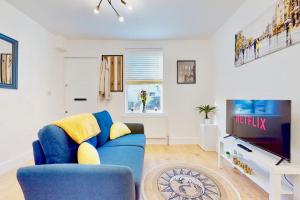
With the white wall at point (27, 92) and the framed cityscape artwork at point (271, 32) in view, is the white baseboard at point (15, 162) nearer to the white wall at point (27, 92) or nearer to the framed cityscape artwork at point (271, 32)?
the white wall at point (27, 92)

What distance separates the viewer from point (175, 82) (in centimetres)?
473

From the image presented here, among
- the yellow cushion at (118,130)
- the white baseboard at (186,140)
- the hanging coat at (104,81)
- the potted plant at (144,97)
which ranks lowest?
the white baseboard at (186,140)

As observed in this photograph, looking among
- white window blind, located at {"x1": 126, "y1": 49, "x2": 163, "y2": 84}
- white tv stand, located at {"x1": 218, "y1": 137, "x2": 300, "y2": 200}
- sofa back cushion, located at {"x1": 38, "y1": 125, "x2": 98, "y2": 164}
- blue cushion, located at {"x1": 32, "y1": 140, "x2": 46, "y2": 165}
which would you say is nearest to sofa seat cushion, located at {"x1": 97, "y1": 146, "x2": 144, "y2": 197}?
sofa back cushion, located at {"x1": 38, "y1": 125, "x2": 98, "y2": 164}

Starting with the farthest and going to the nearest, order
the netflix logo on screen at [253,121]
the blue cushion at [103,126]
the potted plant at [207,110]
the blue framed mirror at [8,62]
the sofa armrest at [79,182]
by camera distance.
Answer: the potted plant at [207,110] < the blue framed mirror at [8,62] < the blue cushion at [103,126] < the netflix logo on screen at [253,121] < the sofa armrest at [79,182]

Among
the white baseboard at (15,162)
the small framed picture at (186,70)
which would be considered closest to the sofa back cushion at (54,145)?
the white baseboard at (15,162)

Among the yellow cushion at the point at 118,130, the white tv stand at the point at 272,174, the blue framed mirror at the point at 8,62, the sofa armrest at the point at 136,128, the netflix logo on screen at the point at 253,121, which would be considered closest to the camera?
the white tv stand at the point at 272,174

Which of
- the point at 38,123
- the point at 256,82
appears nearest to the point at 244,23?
the point at 256,82

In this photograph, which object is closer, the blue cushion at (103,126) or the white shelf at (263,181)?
the white shelf at (263,181)

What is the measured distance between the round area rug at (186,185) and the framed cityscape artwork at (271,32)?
1715mm

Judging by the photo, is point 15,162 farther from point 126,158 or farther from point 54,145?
point 126,158

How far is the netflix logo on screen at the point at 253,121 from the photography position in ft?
7.01

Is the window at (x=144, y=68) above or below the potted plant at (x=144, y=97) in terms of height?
above

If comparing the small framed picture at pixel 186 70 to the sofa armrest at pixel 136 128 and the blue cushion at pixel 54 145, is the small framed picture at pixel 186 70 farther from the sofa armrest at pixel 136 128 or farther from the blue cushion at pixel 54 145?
the blue cushion at pixel 54 145

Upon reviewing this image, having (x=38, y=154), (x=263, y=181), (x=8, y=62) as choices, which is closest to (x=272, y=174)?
(x=263, y=181)
